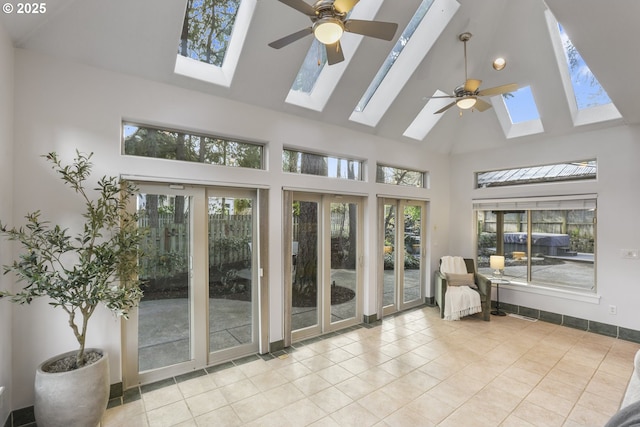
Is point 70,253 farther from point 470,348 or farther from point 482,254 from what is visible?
point 482,254

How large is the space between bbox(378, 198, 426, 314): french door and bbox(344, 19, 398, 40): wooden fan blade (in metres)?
2.98

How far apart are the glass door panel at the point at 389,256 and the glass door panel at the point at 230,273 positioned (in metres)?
2.55

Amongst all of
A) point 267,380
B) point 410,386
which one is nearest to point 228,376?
point 267,380

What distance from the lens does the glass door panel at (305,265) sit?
13.5 feet

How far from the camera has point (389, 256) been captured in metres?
5.38

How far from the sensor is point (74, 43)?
253 cm

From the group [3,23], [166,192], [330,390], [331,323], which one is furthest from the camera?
[331,323]

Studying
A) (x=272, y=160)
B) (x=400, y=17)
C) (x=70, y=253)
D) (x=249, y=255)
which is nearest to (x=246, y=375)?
(x=249, y=255)

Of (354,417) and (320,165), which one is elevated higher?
(320,165)

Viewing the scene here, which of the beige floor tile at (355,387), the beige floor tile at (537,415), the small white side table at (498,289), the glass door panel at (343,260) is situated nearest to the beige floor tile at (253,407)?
the beige floor tile at (355,387)

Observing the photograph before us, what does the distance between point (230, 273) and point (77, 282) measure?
157 centimetres

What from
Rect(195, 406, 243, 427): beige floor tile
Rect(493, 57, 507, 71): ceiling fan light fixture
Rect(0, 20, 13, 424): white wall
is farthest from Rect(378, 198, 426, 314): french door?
Rect(0, 20, 13, 424): white wall

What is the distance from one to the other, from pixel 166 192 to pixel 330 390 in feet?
8.78

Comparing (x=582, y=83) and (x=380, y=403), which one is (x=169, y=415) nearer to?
(x=380, y=403)
